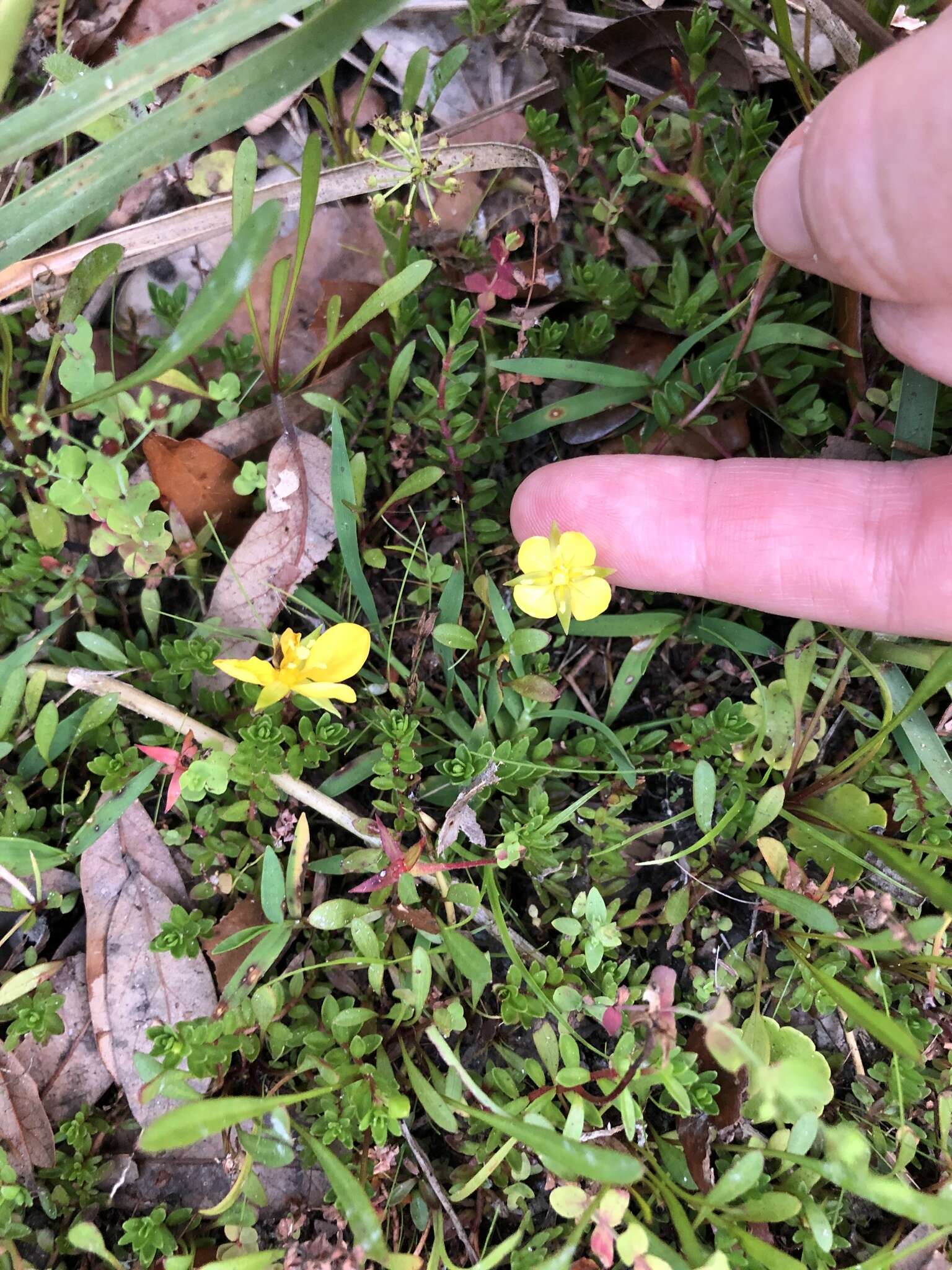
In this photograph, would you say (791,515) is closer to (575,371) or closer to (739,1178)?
(575,371)

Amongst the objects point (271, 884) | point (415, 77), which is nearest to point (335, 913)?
point (271, 884)

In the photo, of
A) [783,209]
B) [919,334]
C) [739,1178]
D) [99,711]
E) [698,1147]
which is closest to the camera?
[739,1178]

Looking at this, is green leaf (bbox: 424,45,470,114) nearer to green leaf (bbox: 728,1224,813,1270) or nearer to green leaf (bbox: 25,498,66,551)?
green leaf (bbox: 25,498,66,551)

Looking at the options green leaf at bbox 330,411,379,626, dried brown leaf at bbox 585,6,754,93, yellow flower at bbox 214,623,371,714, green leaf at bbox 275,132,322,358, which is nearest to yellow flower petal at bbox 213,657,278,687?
yellow flower at bbox 214,623,371,714

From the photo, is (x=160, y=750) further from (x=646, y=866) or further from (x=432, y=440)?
(x=646, y=866)

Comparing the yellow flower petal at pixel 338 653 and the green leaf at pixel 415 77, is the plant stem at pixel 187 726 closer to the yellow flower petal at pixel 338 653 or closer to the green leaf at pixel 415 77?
the yellow flower petal at pixel 338 653

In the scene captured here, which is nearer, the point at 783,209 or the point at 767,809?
the point at 783,209
